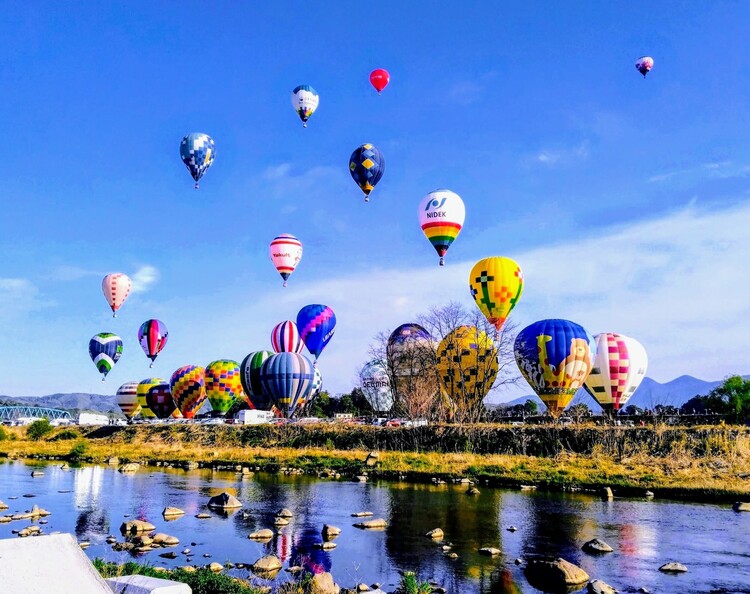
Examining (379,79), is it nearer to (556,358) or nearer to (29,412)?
(556,358)

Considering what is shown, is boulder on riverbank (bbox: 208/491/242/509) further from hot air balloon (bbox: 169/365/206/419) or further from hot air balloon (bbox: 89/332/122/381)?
hot air balloon (bbox: 89/332/122/381)

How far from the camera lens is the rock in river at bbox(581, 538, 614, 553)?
18172 mm

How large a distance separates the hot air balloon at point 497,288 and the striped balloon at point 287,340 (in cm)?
2653

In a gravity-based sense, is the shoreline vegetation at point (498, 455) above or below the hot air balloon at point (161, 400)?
below

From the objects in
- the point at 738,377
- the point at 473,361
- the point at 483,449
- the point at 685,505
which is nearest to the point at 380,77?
the point at 473,361

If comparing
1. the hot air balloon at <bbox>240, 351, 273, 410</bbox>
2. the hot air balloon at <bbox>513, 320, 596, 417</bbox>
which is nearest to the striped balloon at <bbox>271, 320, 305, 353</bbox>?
the hot air balloon at <bbox>240, 351, 273, 410</bbox>

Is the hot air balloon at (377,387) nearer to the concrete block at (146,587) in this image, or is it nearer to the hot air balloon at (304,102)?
the hot air balloon at (304,102)

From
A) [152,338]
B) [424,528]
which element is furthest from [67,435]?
[424,528]

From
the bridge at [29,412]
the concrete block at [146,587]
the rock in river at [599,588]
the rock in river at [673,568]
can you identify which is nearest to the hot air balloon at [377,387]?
the rock in river at [673,568]

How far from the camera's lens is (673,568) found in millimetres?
16328

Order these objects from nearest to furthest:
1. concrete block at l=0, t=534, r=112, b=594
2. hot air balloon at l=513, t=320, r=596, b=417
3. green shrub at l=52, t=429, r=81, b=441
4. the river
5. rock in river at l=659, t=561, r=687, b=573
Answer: concrete block at l=0, t=534, r=112, b=594
the river
rock in river at l=659, t=561, r=687, b=573
hot air balloon at l=513, t=320, r=596, b=417
green shrub at l=52, t=429, r=81, b=441

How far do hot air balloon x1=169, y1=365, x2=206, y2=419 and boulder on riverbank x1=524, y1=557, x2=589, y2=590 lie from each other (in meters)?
66.3

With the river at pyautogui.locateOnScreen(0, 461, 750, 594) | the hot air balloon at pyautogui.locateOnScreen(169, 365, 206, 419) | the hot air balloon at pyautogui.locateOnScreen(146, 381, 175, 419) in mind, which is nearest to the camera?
the river at pyautogui.locateOnScreen(0, 461, 750, 594)

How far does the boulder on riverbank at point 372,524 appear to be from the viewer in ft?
69.6
